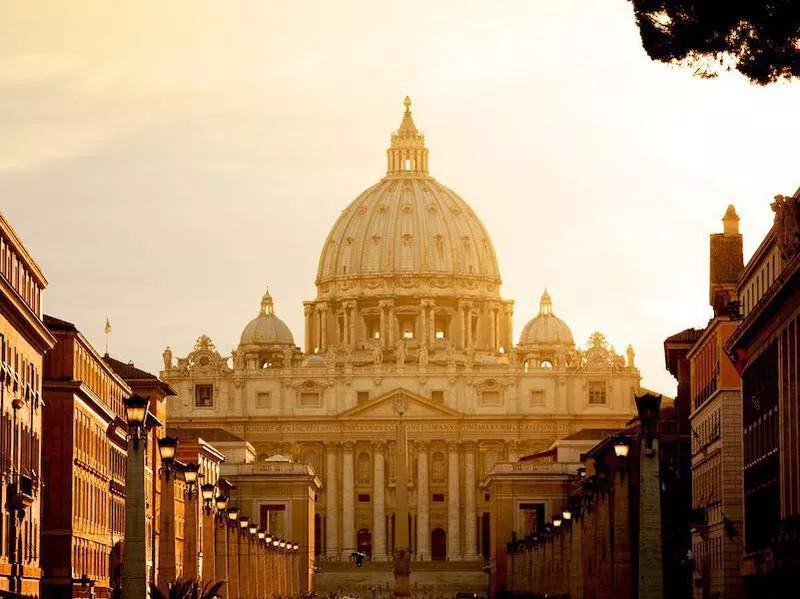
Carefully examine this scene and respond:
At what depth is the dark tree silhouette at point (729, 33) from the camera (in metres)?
34.8

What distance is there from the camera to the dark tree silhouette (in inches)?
1371

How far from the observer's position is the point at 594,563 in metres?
79.0

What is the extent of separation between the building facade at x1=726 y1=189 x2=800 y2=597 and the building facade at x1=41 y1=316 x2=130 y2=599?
2056cm

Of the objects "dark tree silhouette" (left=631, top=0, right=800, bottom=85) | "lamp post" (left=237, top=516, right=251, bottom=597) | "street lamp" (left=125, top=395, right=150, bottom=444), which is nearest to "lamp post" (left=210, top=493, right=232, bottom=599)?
"lamp post" (left=237, top=516, right=251, bottom=597)

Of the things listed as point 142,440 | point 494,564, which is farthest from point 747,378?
point 494,564

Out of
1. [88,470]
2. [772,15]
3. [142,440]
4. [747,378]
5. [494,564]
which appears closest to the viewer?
[772,15]

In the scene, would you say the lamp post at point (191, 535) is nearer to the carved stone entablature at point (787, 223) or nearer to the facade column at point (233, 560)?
the facade column at point (233, 560)

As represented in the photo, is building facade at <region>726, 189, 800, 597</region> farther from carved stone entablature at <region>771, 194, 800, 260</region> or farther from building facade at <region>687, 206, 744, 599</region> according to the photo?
building facade at <region>687, 206, 744, 599</region>

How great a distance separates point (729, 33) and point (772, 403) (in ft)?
119

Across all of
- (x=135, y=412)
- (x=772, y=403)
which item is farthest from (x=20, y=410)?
(x=135, y=412)

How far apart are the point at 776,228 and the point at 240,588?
1326 inches

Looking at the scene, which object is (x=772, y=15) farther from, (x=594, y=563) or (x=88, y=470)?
(x=88, y=470)

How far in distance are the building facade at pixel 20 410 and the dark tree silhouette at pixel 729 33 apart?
27758 millimetres

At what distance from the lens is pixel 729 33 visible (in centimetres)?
3538
